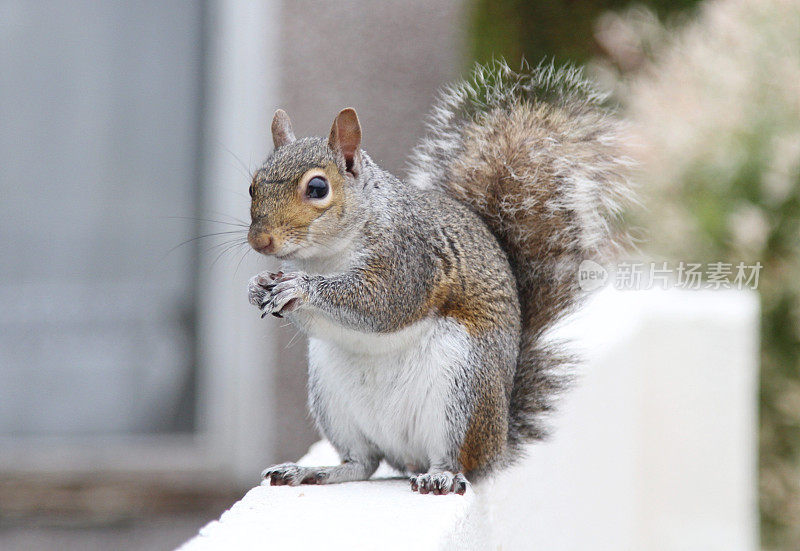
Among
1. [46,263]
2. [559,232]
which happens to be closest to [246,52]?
[46,263]

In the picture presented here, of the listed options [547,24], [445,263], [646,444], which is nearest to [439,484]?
[445,263]

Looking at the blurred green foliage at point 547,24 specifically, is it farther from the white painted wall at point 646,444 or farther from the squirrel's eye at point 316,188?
the squirrel's eye at point 316,188

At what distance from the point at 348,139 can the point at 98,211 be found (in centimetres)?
226

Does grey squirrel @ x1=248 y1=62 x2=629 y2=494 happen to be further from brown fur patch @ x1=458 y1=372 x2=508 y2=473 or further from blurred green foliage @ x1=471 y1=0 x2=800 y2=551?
blurred green foliage @ x1=471 y1=0 x2=800 y2=551

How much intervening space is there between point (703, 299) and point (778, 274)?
35.8 inches

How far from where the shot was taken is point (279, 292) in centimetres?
111

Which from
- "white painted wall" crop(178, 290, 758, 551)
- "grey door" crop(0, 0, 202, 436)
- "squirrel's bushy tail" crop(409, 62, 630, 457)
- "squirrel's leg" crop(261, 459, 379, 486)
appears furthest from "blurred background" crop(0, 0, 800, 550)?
"squirrel's leg" crop(261, 459, 379, 486)

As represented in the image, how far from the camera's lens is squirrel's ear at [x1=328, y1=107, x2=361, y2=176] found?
A: 115 centimetres

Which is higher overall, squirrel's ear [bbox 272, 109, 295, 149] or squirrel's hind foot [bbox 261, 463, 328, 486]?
squirrel's ear [bbox 272, 109, 295, 149]

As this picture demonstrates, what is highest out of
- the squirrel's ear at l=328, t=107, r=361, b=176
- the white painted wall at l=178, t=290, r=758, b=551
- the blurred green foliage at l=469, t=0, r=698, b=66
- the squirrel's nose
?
the blurred green foliage at l=469, t=0, r=698, b=66

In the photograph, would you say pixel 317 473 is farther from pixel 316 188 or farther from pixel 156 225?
pixel 156 225

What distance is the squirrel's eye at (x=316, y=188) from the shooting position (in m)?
1.14

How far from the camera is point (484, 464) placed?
131cm

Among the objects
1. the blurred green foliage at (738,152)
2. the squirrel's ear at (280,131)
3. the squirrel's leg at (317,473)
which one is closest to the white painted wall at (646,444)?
the squirrel's leg at (317,473)
